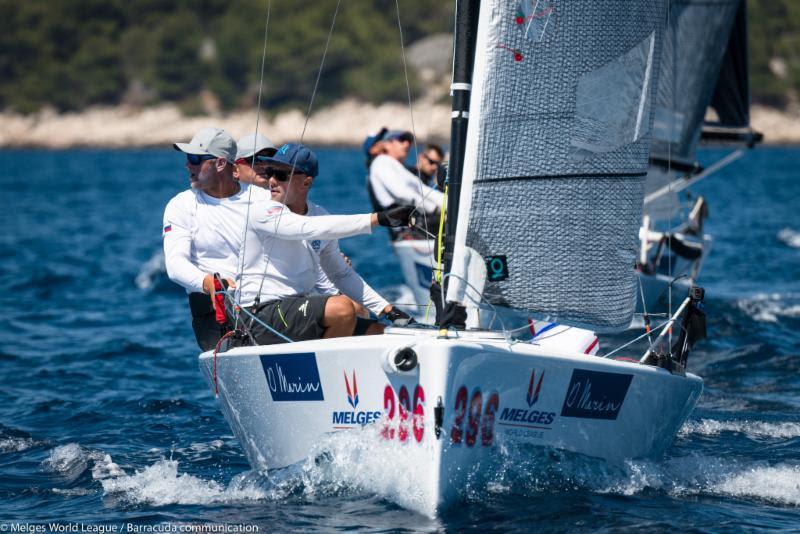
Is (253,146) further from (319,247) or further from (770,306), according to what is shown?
(770,306)

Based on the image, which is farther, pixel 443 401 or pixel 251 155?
pixel 251 155

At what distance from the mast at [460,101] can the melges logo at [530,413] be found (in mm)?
759

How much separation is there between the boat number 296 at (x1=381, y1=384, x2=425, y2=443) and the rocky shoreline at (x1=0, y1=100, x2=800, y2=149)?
292 ft

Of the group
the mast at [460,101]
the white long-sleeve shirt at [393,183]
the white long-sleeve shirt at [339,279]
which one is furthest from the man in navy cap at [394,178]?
the mast at [460,101]

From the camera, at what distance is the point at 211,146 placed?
7035mm

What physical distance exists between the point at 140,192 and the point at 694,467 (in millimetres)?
39573

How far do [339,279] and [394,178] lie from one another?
4.84 meters

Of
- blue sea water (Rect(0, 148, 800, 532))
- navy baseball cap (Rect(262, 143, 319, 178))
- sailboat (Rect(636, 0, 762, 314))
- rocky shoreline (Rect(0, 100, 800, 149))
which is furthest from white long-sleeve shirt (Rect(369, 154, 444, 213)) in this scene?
rocky shoreline (Rect(0, 100, 800, 149))

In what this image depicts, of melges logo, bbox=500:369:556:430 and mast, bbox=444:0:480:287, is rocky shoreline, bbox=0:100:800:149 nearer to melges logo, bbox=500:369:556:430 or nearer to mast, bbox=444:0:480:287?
mast, bbox=444:0:480:287

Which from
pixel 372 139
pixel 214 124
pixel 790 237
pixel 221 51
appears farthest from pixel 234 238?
pixel 221 51

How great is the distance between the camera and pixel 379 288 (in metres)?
16.2

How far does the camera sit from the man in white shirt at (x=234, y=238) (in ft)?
20.9

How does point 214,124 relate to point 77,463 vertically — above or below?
below

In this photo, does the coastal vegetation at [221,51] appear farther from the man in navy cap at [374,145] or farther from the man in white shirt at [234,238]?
the man in white shirt at [234,238]
